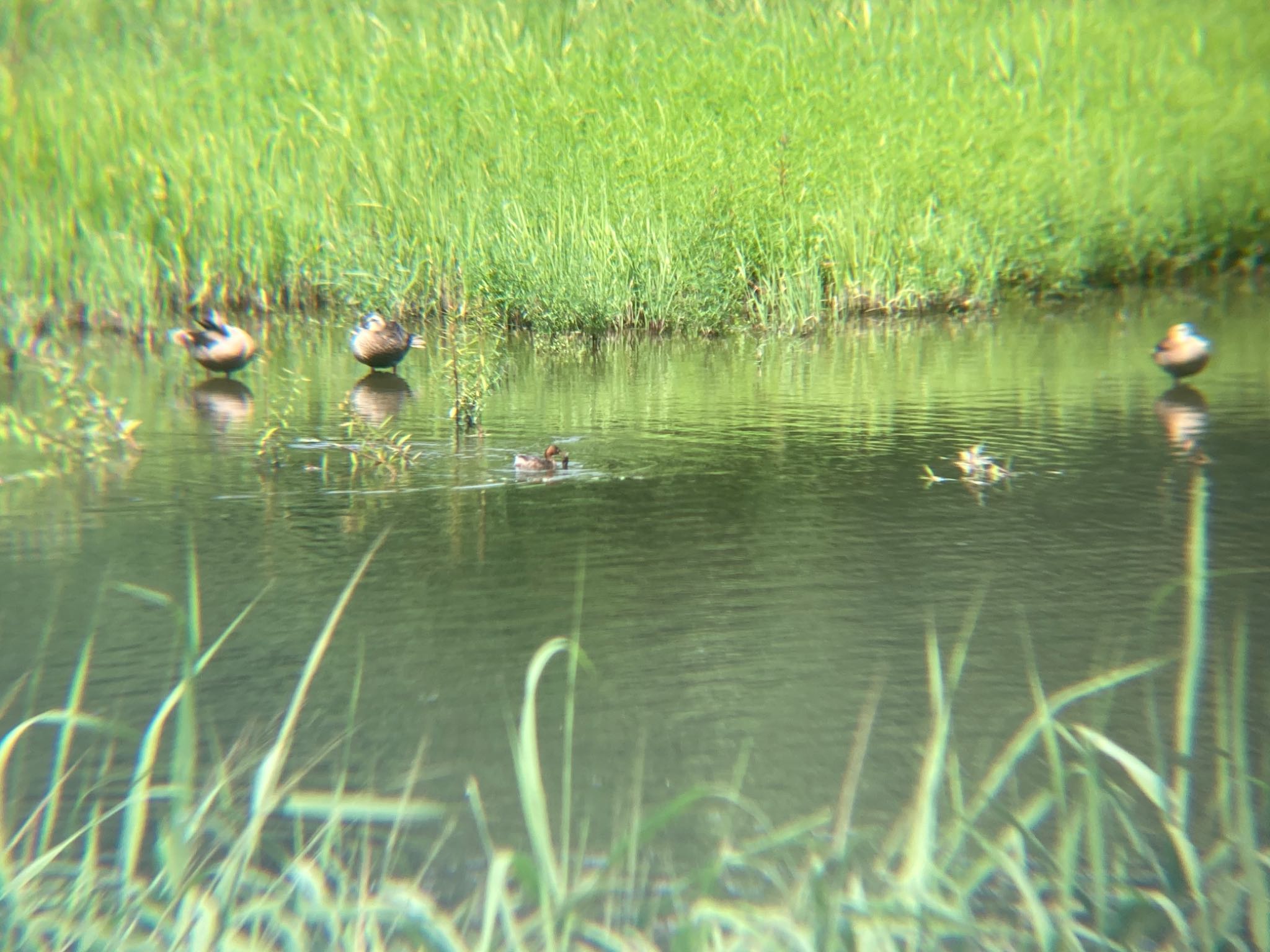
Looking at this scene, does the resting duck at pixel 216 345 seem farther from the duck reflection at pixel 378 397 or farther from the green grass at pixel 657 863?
the green grass at pixel 657 863

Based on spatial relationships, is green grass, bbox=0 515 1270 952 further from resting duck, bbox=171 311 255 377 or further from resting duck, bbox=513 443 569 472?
resting duck, bbox=171 311 255 377

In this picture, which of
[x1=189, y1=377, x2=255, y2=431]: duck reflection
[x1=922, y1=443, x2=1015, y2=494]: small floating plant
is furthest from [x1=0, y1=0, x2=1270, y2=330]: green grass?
[x1=922, y1=443, x2=1015, y2=494]: small floating plant

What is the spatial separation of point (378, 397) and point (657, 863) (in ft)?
17.7

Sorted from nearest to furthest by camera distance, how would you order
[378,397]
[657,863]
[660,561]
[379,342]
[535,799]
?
[535,799], [657,863], [660,561], [378,397], [379,342]

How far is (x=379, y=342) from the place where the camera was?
8578 millimetres

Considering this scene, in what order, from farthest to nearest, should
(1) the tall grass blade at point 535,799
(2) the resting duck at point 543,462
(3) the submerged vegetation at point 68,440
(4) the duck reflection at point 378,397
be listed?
(4) the duck reflection at point 378,397
(3) the submerged vegetation at point 68,440
(2) the resting duck at point 543,462
(1) the tall grass blade at point 535,799

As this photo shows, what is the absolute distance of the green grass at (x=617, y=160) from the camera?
34.9 feet

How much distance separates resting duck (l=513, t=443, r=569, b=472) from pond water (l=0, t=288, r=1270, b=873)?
12 centimetres

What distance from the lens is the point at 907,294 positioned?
435 inches

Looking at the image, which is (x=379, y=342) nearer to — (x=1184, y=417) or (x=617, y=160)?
(x=617, y=160)

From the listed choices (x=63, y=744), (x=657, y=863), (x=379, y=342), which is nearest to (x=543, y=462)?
(x=379, y=342)

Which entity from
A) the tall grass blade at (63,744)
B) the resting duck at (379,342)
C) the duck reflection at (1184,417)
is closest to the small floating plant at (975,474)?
the duck reflection at (1184,417)

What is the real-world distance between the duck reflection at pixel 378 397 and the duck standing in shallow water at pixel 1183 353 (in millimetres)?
4081

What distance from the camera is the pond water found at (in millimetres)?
3449
